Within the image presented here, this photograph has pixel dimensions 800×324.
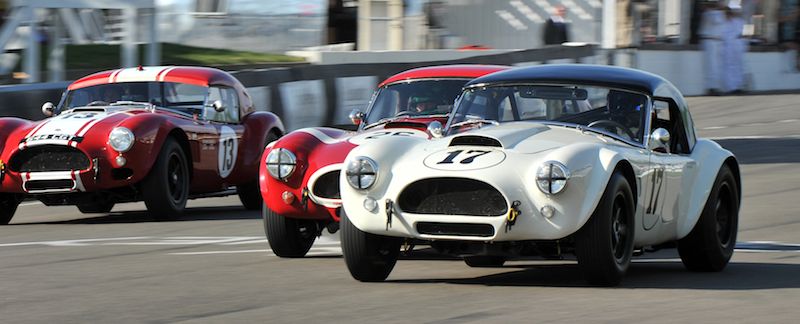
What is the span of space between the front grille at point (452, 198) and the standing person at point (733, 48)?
2127 cm

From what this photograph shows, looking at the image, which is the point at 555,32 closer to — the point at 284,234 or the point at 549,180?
the point at 284,234

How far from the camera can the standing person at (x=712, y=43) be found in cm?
2762

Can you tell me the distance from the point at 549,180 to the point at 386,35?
23868mm

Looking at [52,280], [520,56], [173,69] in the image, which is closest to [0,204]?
[173,69]

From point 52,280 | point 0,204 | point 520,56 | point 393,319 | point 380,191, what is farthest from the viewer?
point 520,56

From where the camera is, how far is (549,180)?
704 centimetres

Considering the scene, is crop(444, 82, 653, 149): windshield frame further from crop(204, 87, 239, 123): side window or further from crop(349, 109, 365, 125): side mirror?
crop(204, 87, 239, 123): side window

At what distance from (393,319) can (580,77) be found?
2.58 meters

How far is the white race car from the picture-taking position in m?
7.08

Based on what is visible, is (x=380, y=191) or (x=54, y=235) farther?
(x=54, y=235)

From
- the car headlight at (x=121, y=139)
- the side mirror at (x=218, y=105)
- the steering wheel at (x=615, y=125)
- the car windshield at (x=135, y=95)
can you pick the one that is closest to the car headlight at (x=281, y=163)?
the steering wheel at (x=615, y=125)

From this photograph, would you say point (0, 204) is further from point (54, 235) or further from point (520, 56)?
point (520, 56)

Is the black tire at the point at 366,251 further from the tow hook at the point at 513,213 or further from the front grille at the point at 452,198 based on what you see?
the tow hook at the point at 513,213

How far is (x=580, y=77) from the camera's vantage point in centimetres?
835
